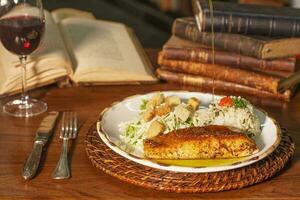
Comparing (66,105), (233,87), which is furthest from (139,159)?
(233,87)

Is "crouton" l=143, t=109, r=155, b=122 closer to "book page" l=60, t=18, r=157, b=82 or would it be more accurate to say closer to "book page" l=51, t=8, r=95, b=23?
"book page" l=60, t=18, r=157, b=82

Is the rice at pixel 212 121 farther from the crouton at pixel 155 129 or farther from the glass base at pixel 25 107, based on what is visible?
the glass base at pixel 25 107

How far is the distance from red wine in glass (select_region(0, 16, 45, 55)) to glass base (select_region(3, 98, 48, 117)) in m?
0.13

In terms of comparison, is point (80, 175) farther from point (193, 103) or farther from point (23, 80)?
point (23, 80)

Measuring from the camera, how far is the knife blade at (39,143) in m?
1.17

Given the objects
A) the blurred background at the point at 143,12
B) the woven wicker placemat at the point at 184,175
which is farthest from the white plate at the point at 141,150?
the blurred background at the point at 143,12

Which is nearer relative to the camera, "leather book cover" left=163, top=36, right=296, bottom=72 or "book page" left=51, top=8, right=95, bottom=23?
"leather book cover" left=163, top=36, right=296, bottom=72


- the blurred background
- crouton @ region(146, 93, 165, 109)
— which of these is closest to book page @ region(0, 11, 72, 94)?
crouton @ region(146, 93, 165, 109)

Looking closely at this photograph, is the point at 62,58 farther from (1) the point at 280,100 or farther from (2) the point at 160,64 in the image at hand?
(1) the point at 280,100

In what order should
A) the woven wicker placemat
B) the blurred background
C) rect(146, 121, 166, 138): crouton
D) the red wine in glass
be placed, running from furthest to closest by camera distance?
the blurred background < the red wine in glass < rect(146, 121, 166, 138): crouton < the woven wicker placemat

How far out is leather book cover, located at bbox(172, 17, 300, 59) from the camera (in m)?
1.62

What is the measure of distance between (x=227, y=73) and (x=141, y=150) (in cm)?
51

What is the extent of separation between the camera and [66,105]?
154cm

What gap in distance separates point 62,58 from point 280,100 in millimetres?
589
